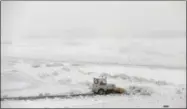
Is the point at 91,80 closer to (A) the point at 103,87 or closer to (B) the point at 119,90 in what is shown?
(A) the point at 103,87

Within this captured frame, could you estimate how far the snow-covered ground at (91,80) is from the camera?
7.93 feet


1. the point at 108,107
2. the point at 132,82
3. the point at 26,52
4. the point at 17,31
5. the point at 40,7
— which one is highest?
the point at 40,7

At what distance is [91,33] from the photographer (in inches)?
98.3

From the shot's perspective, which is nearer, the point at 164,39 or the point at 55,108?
the point at 55,108

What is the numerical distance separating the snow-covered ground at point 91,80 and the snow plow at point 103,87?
0.03 m

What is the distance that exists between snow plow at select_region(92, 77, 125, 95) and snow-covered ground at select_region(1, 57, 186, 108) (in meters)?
0.03

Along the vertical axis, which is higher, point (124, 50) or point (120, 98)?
point (124, 50)

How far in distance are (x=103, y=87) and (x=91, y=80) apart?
0.33 ft

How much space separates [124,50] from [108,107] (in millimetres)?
427

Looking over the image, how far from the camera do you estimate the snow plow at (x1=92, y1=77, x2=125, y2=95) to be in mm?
2430

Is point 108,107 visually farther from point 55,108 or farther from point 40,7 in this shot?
point 40,7

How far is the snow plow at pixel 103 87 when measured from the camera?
7.97 ft

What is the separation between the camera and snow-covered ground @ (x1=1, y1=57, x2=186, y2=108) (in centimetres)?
242

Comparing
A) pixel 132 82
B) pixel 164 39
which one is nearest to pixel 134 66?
pixel 132 82
